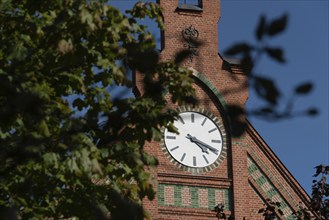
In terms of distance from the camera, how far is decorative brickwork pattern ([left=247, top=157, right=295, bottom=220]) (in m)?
20.4

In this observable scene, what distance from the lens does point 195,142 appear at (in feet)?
65.9

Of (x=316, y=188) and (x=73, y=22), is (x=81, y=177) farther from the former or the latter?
(x=316, y=188)

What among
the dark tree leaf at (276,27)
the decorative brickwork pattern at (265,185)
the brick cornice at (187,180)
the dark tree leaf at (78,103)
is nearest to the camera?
the dark tree leaf at (276,27)

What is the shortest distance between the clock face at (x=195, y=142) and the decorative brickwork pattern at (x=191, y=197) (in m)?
0.63

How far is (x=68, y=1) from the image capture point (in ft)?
34.3

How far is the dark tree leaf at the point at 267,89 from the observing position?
3584 millimetres

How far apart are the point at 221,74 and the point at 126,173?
10633 millimetres

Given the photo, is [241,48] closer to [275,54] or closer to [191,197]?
[275,54]

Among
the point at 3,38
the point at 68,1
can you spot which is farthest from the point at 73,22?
the point at 3,38

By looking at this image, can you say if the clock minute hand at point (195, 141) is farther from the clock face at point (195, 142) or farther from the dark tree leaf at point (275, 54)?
the dark tree leaf at point (275, 54)

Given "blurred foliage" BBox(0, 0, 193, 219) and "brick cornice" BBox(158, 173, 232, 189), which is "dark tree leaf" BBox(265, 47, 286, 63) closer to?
"blurred foliage" BBox(0, 0, 193, 219)

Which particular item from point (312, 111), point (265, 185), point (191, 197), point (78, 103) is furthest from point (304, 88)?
point (265, 185)

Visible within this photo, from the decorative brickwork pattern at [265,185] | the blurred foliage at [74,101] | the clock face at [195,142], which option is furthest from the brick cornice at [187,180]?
the blurred foliage at [74,101]

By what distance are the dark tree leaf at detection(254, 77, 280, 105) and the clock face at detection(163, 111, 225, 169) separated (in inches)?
638
